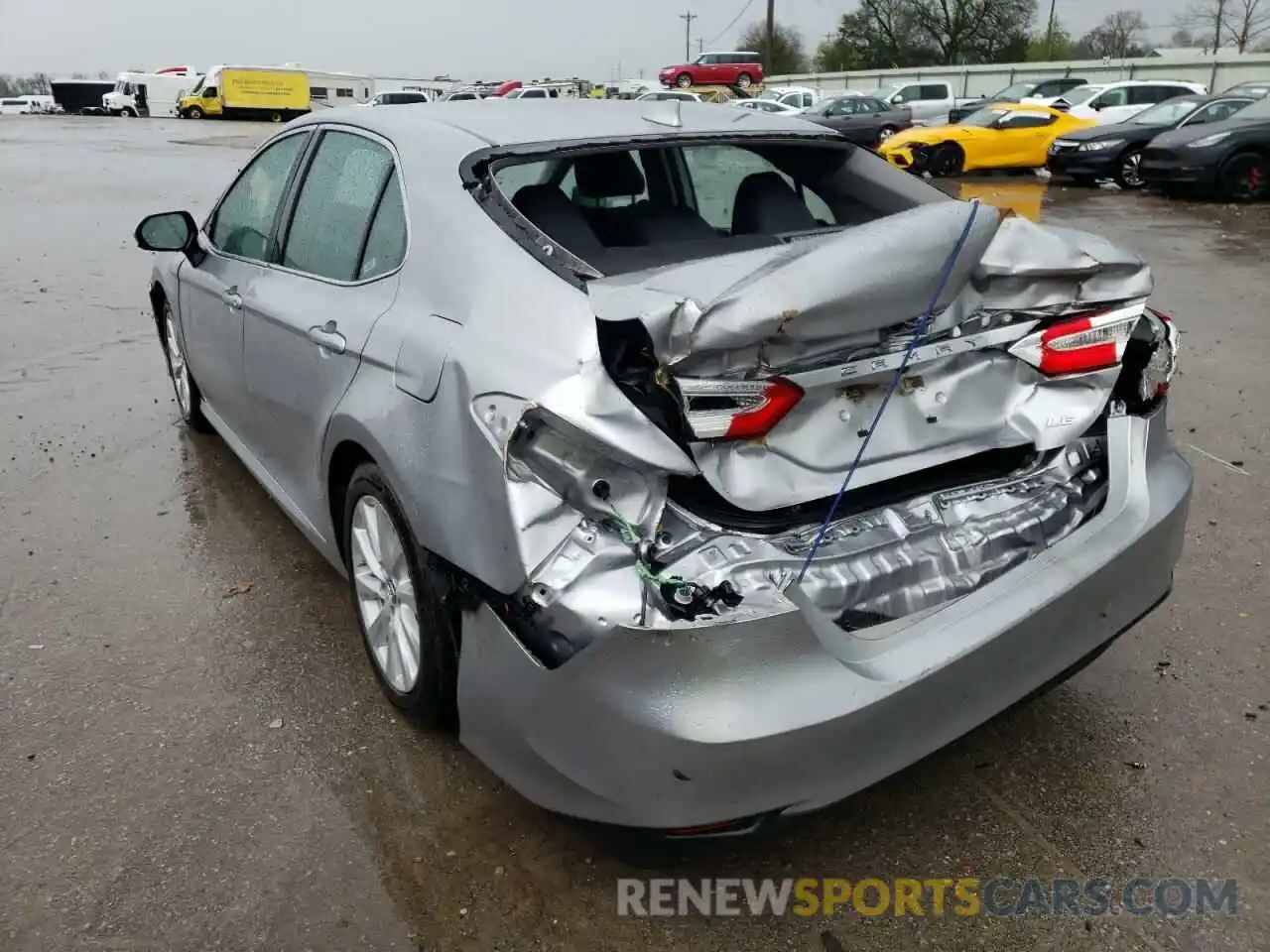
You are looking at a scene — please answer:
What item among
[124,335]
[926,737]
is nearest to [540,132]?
[926,737]

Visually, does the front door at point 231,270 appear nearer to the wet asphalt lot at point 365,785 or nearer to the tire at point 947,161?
the wet asphalt lot at point 365,785

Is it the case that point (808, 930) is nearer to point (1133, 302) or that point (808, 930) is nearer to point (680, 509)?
point (680, 509)

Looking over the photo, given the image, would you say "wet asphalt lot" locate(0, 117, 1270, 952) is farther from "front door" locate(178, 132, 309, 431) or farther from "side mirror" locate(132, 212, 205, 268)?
"side mirror" locate(132, 212, 205, 268)

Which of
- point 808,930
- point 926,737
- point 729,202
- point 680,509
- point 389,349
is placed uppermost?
point 729,202

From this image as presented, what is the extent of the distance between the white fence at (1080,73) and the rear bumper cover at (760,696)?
35821 mm

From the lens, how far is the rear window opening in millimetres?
2967

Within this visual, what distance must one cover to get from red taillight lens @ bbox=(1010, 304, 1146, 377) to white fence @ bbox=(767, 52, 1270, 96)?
115 ft

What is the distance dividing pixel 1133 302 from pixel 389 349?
189 centimetres

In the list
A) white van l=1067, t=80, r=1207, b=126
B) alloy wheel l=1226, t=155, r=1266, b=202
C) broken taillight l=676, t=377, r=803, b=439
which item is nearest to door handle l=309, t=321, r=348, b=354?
broken taillight l=676, t=377, r=803, b=439

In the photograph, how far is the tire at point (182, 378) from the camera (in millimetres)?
5104

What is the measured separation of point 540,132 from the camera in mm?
3057

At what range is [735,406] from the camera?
2.10 meters

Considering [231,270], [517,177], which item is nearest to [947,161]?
[231,270]
